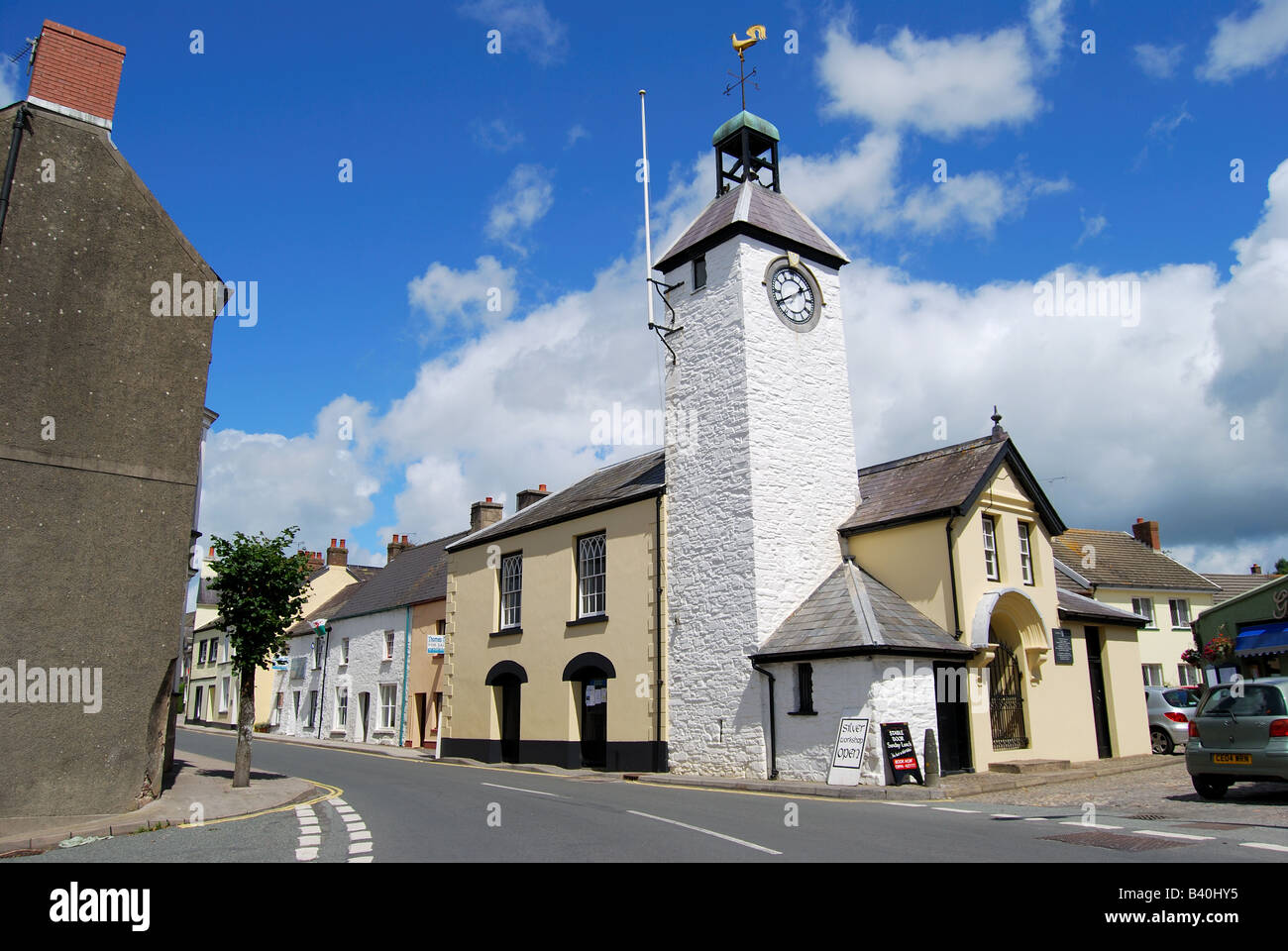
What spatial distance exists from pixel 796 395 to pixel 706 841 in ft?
45.6

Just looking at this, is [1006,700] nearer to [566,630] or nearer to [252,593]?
[566,630]

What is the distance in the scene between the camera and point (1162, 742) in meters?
23.6

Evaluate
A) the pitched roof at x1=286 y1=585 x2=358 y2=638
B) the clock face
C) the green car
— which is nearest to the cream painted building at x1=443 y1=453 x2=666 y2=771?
the clock face

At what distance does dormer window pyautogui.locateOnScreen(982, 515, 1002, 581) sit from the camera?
19.9m

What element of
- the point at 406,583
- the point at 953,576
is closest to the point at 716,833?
the point at 953,576

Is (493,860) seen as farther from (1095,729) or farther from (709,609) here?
(1095,729)

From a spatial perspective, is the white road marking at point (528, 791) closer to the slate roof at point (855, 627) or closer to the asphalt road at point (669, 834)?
the asphalt road at point (669, 834)

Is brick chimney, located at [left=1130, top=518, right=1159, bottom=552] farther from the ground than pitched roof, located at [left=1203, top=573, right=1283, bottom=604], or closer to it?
farther from the ground

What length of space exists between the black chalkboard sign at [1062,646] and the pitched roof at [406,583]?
2069 centimetres

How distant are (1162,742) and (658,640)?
1372cm

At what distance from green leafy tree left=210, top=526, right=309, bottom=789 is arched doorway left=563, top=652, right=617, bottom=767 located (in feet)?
27.4

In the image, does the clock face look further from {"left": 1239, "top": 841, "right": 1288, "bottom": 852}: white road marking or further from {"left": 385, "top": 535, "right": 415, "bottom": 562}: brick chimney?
{"left": 385, "top": 535, "right": 415, "bottom": 562}: brick chimney

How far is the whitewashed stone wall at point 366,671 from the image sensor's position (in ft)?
115
